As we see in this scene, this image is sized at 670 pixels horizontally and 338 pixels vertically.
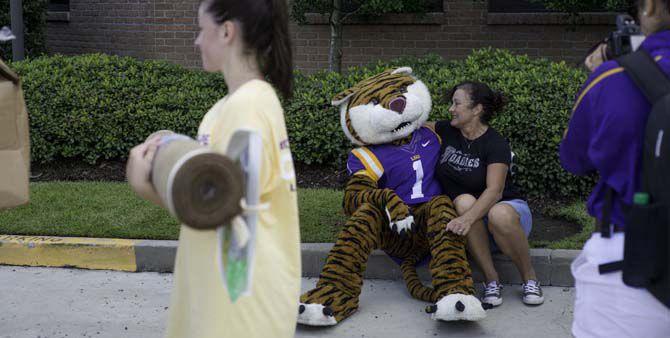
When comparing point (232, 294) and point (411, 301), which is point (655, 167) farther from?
point (411, 301)

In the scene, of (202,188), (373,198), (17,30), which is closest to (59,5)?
(17,30)

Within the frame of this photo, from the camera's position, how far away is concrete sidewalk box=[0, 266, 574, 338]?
4.83m

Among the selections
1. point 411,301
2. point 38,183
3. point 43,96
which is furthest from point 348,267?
point 43,96

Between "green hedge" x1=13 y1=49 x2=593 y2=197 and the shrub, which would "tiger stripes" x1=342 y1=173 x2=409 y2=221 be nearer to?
"green hedge" x1=13 y1=49 x2=593 y2=197

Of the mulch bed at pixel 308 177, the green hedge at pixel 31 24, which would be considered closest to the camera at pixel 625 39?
the mulch bed at pixel 308 177

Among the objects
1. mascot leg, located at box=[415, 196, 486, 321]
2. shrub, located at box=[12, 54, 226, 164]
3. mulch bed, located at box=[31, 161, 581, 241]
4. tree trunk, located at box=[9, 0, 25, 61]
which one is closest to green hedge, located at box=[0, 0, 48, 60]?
tree trunk, located at box=[9, 0, 25, 61]

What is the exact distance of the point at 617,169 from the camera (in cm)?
247

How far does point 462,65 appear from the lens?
7891mm

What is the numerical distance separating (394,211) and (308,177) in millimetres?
3004

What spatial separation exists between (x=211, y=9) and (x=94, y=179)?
6153mm

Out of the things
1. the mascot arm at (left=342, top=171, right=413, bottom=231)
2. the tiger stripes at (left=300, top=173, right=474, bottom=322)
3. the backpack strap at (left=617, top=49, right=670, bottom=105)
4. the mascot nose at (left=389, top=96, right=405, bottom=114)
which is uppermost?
the backpack strap at (left=617, top=49, right=670, bottom=105)

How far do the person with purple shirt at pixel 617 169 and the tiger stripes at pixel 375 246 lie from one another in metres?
2.29

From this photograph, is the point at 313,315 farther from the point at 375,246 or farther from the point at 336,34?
the point at 336,34

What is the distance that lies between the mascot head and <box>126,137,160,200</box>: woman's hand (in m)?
2.95
